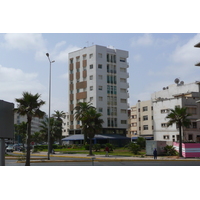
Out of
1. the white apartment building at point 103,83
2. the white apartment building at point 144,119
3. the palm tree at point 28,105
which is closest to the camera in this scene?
the palm tree at point 28,105

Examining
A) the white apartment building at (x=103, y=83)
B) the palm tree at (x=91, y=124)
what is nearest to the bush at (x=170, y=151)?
the palm tree at (x=91, y=124)

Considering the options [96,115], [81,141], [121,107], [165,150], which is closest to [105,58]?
[121,107]

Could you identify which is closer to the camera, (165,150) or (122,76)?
(165,150)

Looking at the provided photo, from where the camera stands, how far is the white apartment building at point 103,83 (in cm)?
7825

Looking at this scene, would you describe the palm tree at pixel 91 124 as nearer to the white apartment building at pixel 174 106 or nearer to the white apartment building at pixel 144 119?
the white apartment building at pixel 174 106

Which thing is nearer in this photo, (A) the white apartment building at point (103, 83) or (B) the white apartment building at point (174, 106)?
(B) the white apartment building at point (174, 106)

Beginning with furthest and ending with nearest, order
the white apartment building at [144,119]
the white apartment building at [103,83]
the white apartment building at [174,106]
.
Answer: the white apartment building at [144,119] → the white apartment building at [103,83] → the white apartment building at [174,106]

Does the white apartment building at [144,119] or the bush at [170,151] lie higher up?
the white apartment building at [144,119]

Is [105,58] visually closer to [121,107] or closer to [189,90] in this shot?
[121,107]

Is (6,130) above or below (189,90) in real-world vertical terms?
below

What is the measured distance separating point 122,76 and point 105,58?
699cm

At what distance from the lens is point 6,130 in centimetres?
1423

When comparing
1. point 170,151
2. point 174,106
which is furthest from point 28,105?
point 174,106

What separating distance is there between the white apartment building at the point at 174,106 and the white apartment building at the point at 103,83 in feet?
32.5
